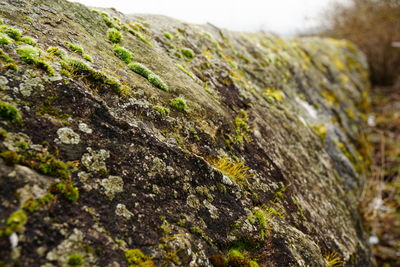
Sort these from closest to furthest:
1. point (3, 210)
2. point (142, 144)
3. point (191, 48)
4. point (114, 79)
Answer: point (3, 210) → point (142, 144) → point (114, 79) → point (191, 48)

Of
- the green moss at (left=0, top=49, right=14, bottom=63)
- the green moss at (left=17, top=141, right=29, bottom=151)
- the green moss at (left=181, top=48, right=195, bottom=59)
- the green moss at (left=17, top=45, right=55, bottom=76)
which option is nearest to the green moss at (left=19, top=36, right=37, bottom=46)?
the green moss at (left=17, top=45, right=55, bottom=76)

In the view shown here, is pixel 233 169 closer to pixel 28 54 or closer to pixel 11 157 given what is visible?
pixel 11 157

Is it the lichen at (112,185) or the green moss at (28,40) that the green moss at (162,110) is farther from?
the green moss at (28,40)

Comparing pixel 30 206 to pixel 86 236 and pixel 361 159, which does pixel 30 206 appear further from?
pixel 361 159

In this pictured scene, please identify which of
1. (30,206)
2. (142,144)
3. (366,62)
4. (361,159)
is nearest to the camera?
(30,206)

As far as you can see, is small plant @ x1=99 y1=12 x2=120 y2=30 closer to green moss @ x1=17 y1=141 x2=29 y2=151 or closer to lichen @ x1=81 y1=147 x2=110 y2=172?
lichen @ x1=81 y1=147 x2=110 y2=172

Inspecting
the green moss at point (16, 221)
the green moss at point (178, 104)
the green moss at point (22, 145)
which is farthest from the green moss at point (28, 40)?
the green moss at point (16, 221)

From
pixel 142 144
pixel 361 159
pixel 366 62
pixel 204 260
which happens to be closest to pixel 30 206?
pixel 142 144
